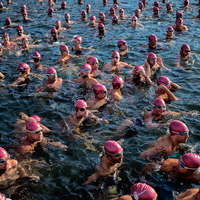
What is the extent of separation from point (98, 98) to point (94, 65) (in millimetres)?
2880

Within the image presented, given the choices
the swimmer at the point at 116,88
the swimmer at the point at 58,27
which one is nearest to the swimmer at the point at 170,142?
the swimmer at the point at 116,88

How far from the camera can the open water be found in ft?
18.1

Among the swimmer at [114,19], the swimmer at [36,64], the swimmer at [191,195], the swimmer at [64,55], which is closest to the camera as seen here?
the swimmer at [191,195]

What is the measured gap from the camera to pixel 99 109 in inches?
332

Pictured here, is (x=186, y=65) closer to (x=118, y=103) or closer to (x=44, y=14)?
(x=118, y=103)

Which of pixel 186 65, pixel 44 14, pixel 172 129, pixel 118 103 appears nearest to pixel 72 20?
pixel 44 14

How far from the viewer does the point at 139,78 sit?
384 inches

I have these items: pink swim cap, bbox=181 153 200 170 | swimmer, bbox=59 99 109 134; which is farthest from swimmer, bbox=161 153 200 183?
swimmer, bbox=59 99 109 134

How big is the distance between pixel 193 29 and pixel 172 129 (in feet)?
42.1

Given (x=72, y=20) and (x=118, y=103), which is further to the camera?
(x=72, y=20)

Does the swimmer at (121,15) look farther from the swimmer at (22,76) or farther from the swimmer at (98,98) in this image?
the swimmer at (98,98)

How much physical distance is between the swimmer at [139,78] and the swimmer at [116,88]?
112cm

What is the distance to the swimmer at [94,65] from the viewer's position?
10.7 metres

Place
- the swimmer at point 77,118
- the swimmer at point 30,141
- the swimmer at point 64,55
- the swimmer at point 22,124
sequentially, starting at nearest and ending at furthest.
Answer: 1. the swimmer at point 30,141
2. the swimmer at point 77,118
3. the swimmer at point 22,124
4. the swimmer at point 64,55
